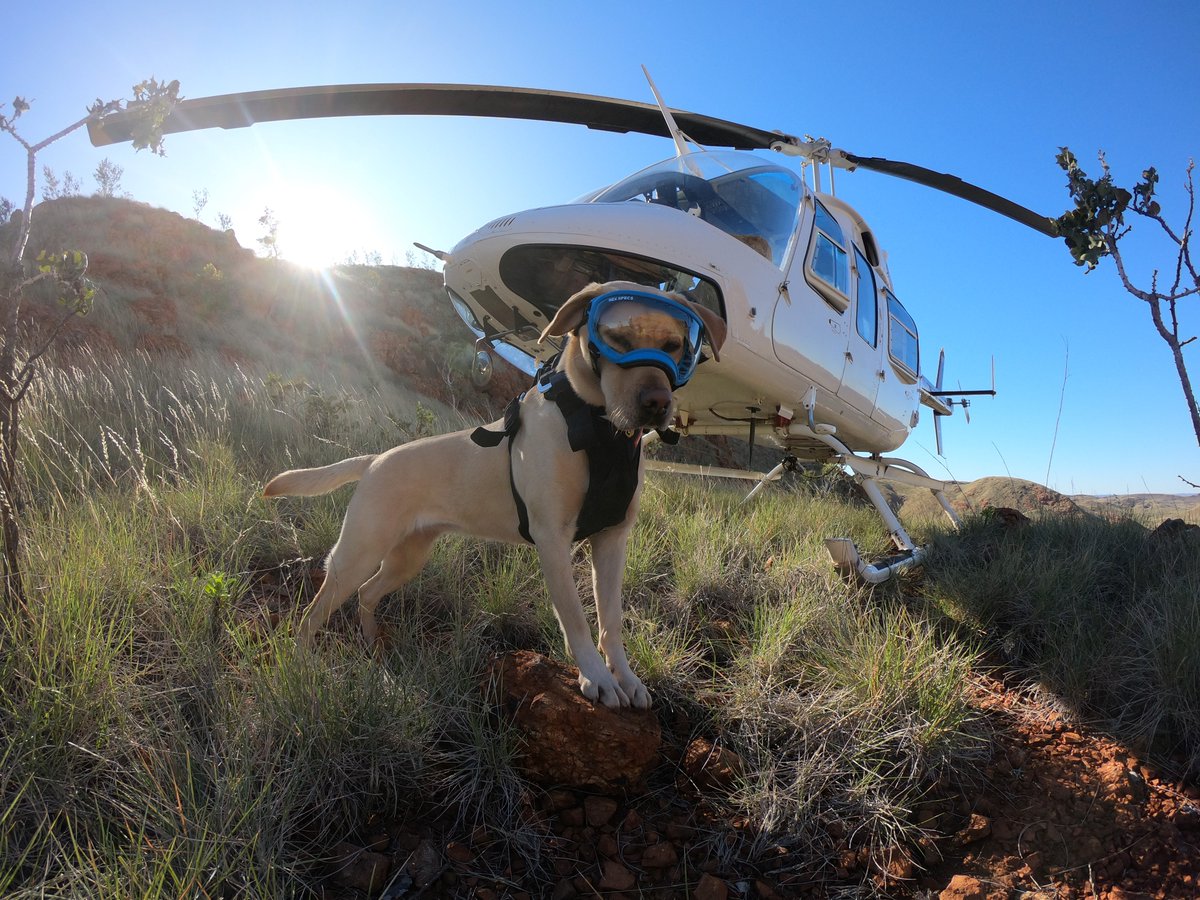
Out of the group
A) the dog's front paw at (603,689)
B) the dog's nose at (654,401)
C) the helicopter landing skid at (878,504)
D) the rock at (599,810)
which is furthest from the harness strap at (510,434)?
the helicopter landing skid at (878,504)

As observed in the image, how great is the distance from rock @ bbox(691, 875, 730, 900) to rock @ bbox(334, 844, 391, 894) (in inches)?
35.2

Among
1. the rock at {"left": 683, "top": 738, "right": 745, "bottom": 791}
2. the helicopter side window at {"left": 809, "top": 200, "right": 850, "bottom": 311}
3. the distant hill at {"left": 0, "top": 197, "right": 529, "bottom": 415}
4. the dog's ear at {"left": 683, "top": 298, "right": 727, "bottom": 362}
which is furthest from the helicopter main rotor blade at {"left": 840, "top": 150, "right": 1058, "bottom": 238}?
the distant hill at {"left": 0, "top": 197, "right": 529, "bottom": 415}

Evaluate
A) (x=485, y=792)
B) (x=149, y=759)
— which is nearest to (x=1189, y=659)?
(x=485, y=792)

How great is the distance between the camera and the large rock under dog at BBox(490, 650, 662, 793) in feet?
7.37

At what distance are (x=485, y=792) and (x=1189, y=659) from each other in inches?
116

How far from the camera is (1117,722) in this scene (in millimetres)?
2770

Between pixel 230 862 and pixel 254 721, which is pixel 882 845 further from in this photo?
pixel 254 721

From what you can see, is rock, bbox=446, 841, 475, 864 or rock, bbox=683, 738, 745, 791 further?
rock, bbox=683, 738, 745, 791

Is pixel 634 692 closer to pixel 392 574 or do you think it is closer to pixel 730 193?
pixel 392 574

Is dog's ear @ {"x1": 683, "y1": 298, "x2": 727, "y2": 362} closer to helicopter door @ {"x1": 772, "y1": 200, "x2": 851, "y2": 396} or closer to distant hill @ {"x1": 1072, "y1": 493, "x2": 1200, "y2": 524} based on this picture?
helicopter door @ {"x1": 772, "y1": 200, "x2": 851, "y2": 396}

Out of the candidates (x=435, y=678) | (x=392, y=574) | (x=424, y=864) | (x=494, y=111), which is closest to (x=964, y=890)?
(x=424, y=864)

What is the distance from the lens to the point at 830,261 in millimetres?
5371

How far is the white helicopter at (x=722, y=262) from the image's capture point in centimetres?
408

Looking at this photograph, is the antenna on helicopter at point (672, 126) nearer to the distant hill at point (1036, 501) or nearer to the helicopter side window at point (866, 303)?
the helicopter side window at point (866, 303)
